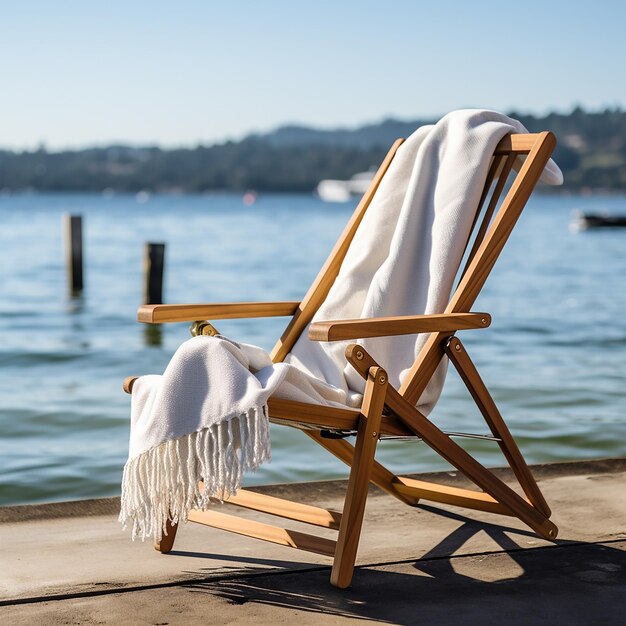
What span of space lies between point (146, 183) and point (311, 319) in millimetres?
78822

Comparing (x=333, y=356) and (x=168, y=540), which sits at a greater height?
(x=333, y=356)

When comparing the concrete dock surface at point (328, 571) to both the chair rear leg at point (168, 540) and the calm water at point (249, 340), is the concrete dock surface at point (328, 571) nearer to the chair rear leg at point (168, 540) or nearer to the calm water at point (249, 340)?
A: the chair rear leg at point (168, 540)

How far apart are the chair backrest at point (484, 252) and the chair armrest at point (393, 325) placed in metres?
0.06

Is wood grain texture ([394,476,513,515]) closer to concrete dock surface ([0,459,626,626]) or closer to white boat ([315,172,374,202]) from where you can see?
concrete dock surface ([0,459,626,626])

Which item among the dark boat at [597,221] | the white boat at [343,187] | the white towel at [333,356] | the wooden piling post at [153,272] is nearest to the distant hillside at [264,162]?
the white boat at [343,187]

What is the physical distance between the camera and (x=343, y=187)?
73.8 meters

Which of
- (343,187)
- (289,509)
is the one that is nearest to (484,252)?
(289,509)

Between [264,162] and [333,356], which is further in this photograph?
[264,162]

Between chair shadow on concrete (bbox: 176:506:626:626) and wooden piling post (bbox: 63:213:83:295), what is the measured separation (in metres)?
11.6

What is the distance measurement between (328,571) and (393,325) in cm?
58

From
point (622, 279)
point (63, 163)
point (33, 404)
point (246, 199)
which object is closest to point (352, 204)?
point (246, 199)

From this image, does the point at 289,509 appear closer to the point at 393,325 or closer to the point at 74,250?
the point at 393,325

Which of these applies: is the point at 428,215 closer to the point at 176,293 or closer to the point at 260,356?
the point at 260,356

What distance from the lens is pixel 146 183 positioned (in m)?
80.4
